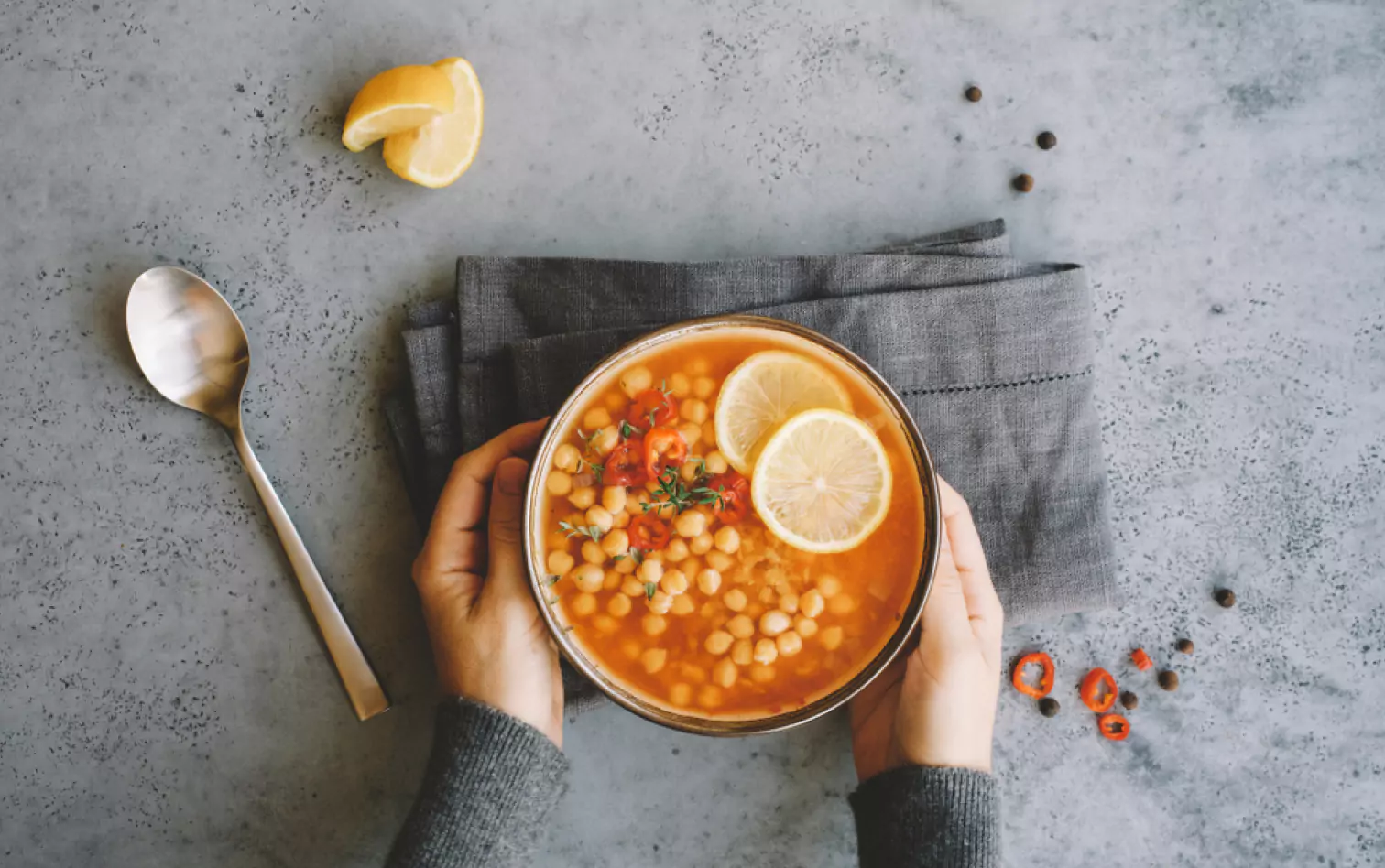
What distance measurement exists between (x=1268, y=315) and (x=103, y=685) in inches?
110

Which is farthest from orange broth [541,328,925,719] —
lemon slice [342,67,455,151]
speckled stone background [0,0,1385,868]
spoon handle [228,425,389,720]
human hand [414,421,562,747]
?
lemon slice [342,67,455,151]

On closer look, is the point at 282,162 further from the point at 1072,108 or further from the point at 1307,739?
the point at 1307,739

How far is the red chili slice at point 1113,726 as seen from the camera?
2.22m

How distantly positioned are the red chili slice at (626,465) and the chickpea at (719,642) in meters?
0.28

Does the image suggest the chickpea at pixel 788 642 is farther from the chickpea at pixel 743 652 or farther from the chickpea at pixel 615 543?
the chickpea at pixel 615 543

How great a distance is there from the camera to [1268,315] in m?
2.28

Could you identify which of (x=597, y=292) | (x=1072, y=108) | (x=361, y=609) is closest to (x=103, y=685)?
(x=361, y=609)

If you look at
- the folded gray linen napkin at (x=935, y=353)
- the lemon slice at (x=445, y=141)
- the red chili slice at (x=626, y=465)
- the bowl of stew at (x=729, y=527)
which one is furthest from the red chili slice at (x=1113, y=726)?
the lemon slice at (x=445, y=141)

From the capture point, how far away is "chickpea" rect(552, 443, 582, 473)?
1.68 metres

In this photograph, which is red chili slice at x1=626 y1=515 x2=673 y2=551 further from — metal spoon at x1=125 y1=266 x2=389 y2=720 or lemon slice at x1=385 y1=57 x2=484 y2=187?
lemon slice at x1=385 y1=57 x2=484 y2=187

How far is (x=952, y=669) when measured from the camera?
1.84 meters

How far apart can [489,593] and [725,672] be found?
49cm

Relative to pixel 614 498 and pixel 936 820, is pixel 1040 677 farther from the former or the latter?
pixel 614 498

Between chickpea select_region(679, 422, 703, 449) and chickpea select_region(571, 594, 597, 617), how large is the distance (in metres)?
0.32
